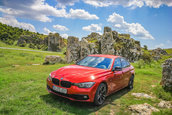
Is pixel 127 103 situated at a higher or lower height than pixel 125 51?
lower

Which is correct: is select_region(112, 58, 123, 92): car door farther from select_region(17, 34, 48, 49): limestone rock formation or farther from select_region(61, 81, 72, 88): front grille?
select_region(17, 34, 48, 49): limestone rock formation

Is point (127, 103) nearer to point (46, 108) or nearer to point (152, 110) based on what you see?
point (152, 110)

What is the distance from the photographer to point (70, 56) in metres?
18.3

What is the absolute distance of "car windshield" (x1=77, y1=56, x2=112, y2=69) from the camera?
583 cm

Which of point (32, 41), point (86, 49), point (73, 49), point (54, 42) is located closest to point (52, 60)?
point (73, 49)

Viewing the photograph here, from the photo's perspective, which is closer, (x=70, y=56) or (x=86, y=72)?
(x=86, y=72)

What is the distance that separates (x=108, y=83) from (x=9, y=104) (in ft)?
10.7

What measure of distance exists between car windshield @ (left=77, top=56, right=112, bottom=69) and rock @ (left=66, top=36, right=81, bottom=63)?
11.8 metres

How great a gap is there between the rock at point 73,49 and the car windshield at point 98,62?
1182cm

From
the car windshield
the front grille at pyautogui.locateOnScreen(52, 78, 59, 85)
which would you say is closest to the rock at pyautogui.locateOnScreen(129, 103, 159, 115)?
Answer: the car windshield

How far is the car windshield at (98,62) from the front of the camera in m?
5.83

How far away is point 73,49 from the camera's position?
1853cm

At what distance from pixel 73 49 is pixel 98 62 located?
499 inches

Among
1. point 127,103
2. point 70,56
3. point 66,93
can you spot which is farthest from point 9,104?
point 70,56
